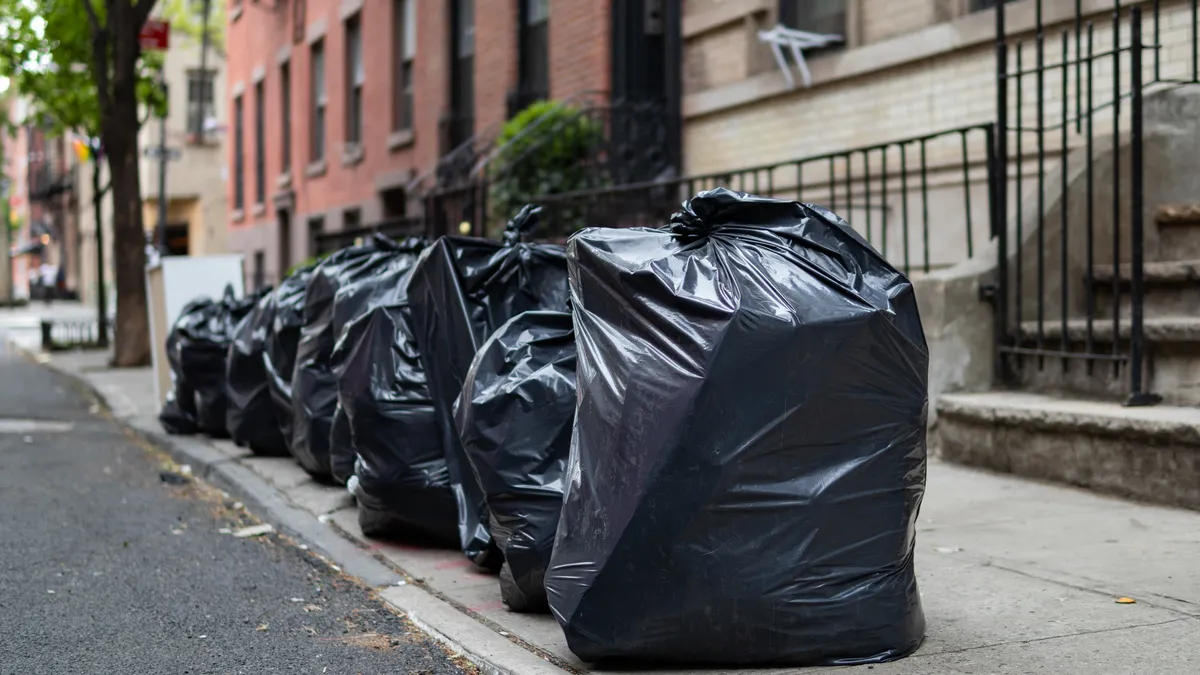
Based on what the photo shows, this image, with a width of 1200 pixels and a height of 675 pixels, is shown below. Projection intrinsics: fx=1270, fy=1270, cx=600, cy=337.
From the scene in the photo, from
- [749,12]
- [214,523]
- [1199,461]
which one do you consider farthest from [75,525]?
[749,12]

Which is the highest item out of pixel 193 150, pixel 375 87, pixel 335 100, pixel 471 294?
pixel 193 150

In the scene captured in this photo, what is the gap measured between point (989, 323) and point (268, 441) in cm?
415

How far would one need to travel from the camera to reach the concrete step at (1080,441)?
4875 mm

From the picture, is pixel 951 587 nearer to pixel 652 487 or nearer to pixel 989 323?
pixel 652 487

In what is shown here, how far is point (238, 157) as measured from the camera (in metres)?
25.6

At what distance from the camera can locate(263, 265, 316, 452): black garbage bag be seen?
6938mm

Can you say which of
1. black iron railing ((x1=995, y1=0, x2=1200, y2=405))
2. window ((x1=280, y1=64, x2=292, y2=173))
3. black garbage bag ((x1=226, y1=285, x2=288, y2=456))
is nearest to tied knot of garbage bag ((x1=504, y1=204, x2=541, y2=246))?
black iron railing ((x1=995, y1=0, x2=1200, y2=405))

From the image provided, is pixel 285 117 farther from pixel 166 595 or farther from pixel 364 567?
pixel 166 595

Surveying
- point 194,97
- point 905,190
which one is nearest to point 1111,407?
point 905,190

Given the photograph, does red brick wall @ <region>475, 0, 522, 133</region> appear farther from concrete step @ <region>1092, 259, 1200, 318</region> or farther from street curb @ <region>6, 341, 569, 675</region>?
concrete step @ <region>1092, 259, 1200, 318</region>

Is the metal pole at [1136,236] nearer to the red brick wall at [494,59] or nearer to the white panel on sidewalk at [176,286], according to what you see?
the white panel on sidewalk at [176,286]

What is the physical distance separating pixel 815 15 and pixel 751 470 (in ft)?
22.9

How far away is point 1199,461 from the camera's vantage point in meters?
4.78

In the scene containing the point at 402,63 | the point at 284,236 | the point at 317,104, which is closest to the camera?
the point at 402,63
